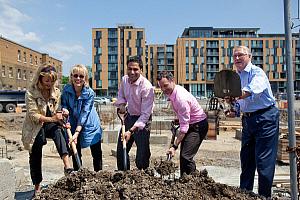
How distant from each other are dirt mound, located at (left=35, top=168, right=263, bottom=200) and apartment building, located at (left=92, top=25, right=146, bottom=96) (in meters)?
87.8

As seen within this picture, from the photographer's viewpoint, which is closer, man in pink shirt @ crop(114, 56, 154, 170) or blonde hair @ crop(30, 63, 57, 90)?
man in pink shirt @ crop(114, 56, 154, 170)

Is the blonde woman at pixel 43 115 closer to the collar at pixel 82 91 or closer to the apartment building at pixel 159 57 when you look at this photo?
the collar at pixel 82 91

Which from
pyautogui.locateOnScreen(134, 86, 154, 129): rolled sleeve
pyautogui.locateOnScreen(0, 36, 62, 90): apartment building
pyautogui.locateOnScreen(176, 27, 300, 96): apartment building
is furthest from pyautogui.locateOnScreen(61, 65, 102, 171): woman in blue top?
pyautogui.locateOnScreen(176, 27, 300, 96): apartment building

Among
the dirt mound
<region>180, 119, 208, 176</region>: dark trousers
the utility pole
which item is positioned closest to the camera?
the dirt mound

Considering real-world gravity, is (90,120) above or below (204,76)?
below

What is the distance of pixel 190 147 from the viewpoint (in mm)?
3715

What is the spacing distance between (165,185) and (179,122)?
0.78 meters

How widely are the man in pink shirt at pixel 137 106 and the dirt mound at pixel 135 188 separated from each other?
62 centimetres

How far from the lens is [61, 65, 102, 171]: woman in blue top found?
12.9 feet

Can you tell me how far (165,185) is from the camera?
3109 mm

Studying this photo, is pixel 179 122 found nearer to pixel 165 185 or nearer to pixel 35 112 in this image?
pixel 165 185

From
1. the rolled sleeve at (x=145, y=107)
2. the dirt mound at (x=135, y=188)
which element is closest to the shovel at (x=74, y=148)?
the dirt mound at (x=135, y=188)

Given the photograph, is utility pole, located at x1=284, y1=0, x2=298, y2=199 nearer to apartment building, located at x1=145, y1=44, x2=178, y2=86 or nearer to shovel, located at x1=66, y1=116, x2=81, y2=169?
shovel, located at x1=66, y1=116, x2=81, y2=169

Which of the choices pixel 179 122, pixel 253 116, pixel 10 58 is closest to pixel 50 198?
pixel 179 122
